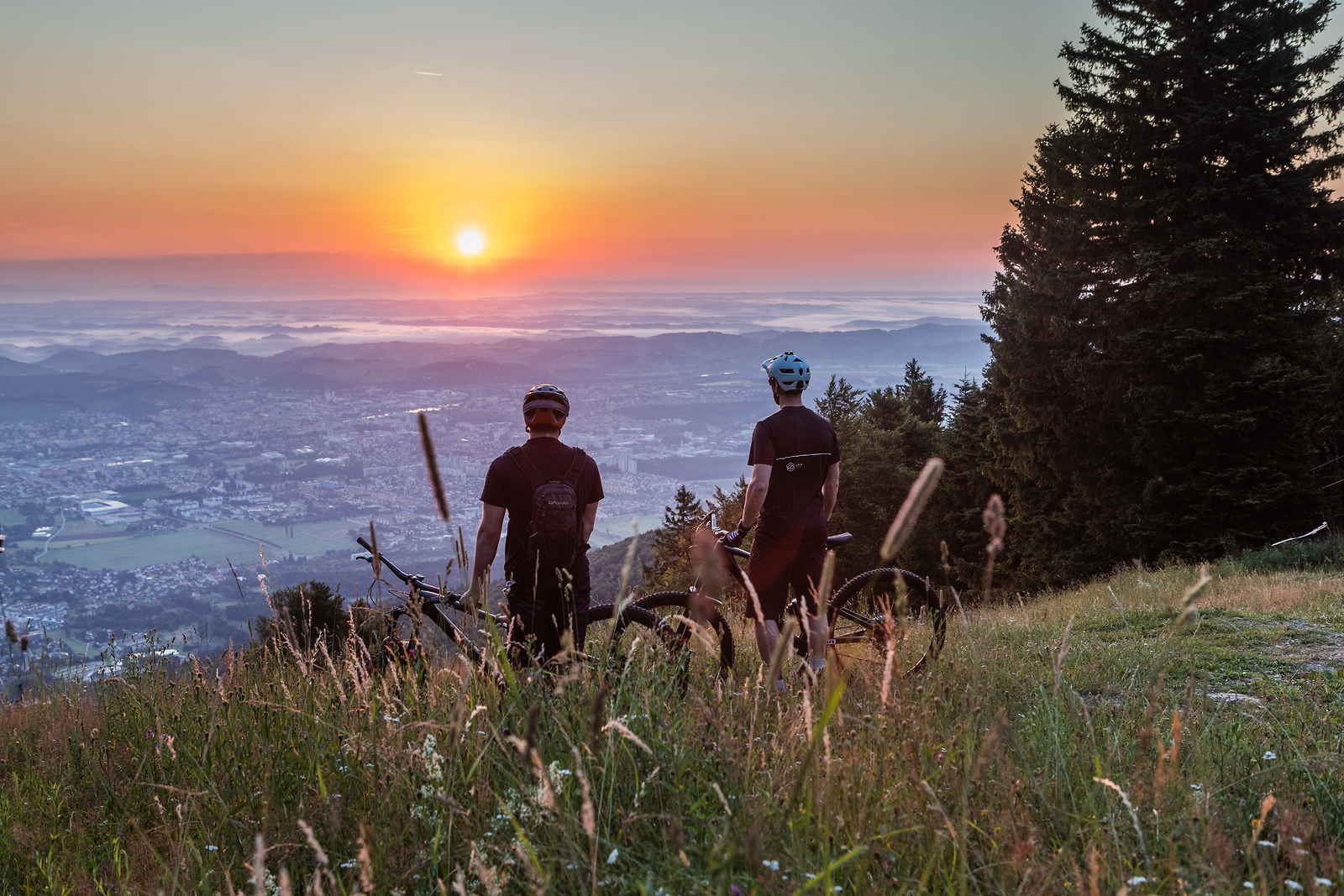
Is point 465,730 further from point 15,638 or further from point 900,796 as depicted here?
point 15,638

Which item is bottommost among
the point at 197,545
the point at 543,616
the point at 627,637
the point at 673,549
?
the point at 197,545

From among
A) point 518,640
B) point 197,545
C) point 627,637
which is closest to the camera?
point 518,640

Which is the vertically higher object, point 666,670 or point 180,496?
point 666,670

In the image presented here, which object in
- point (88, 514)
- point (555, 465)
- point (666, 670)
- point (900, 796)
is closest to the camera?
point (900, 796)

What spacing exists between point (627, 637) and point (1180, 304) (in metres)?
25.5

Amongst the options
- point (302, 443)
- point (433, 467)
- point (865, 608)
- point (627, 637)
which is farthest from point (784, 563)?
point (302, 443)

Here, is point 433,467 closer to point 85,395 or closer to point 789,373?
point 789,373

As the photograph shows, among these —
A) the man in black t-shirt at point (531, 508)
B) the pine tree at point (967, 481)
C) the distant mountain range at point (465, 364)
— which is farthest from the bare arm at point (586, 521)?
the distant mountain range at point (465, 364)

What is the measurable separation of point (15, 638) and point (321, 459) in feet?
374

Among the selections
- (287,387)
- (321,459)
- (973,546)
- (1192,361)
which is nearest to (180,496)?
(321,459)

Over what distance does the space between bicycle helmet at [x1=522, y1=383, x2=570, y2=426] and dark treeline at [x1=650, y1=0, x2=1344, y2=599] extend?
22.3 metres

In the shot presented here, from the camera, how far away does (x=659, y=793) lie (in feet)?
8.35

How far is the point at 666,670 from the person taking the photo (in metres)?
3.84

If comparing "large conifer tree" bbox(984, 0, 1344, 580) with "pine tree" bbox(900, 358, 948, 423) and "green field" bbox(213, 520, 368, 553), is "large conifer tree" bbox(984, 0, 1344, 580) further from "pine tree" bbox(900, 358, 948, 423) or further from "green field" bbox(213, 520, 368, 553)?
"green field" bbox(213, 520, 368, 553)
